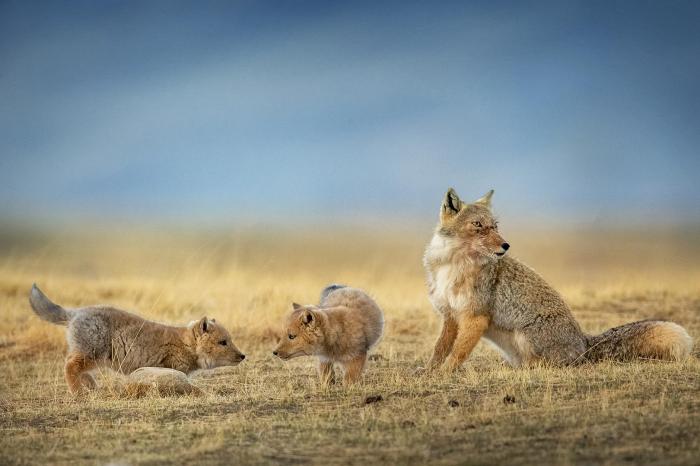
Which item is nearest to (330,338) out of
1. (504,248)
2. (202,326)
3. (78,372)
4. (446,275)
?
(446,275)

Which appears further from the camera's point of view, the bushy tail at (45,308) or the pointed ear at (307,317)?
the bushy tail at (45,308)

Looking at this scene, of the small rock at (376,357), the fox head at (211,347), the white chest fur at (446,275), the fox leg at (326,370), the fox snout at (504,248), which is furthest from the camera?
the small rock at (376,357)

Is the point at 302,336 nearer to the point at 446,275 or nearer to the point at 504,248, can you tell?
the point at 446,275

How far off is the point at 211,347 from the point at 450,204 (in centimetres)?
397

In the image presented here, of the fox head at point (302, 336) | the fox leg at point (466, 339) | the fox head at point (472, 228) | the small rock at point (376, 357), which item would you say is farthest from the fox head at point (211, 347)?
the fox head at point (472, 228)

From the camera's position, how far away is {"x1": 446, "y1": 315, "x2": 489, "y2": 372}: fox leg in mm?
11781

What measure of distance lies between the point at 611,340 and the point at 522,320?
132 cm

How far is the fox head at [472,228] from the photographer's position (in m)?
11.8

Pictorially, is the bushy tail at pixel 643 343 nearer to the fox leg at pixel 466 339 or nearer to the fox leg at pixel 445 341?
the fox leg at pixel 466 339

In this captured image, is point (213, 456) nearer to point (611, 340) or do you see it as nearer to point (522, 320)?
point (522, 320)

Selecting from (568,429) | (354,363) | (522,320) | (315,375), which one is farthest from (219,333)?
(568,429)

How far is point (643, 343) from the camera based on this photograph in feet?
38.8

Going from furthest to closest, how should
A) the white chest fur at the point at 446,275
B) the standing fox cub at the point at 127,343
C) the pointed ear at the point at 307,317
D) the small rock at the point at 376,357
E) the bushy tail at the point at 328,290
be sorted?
the small rock at the point at 376,357
the bushy tail at the point at 328,290
the standing fox cub at the point at 127,343
the white chest fur at the point at 446,275
the pointed ear at the point at 307,317

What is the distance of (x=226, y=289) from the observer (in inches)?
937
